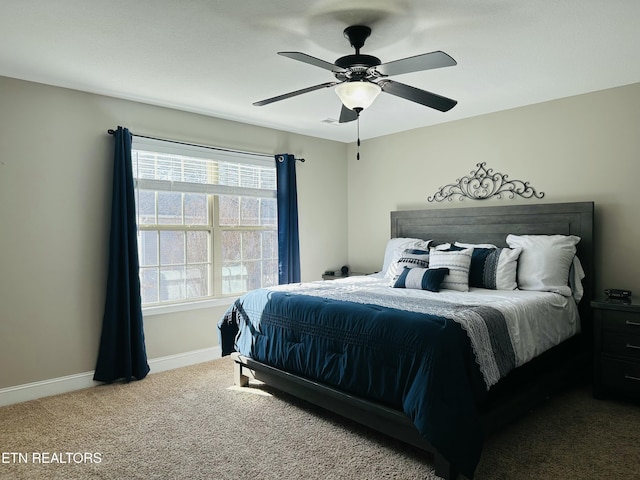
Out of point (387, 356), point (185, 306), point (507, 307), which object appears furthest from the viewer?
point (185, 306)

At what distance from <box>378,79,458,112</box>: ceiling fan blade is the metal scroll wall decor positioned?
182cm

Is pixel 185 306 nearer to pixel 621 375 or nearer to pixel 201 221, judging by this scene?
pixel 201 221

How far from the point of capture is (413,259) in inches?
167

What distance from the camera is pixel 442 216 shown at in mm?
4785

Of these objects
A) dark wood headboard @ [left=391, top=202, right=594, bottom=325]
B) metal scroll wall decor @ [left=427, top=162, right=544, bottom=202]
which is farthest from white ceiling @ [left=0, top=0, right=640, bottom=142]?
dark wood headboard @ [left=391, top=202, right=594, bottom=325]

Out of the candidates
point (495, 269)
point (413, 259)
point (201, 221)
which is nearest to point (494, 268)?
point (495, 269)

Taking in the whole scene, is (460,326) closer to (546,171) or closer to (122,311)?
(546,171)

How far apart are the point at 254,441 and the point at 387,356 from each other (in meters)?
1.00

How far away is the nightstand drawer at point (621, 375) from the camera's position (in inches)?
128

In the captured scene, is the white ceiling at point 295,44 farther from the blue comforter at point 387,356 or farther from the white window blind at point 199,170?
the blue comforter at point 387,356

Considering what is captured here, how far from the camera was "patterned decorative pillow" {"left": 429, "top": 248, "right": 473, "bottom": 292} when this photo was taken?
3.81 metres

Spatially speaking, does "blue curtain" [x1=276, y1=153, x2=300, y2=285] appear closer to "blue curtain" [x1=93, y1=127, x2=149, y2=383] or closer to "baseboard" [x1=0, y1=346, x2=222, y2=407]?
"baseboard" [x1=0, y1=346, x2=222, y2=407]

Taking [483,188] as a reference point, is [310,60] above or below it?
above

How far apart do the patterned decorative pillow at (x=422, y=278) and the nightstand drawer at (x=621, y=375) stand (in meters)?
1.33
